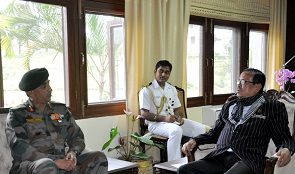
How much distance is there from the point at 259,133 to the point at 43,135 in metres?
1.42

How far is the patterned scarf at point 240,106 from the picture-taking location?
234 centimetres

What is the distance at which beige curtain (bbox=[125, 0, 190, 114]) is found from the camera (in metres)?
3.58

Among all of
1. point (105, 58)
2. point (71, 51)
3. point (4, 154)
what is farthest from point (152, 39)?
point (4, 154)

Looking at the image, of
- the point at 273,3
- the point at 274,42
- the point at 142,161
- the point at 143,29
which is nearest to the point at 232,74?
the point at 274,42

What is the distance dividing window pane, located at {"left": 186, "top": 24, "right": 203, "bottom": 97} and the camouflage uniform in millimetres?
2342

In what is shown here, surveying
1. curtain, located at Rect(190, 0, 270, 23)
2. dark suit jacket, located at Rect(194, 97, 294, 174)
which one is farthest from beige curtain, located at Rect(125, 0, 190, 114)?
dark suit jacket, located at Rect(194, 97, 294, 174)

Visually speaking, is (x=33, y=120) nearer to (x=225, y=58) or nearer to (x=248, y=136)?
(x=248, y=136)

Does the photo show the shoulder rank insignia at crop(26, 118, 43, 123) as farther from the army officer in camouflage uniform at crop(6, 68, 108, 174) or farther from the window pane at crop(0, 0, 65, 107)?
the window pane at crop(0, 0, 65, 107)

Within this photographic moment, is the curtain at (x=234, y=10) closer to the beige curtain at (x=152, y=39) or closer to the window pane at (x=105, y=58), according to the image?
the beige curtain at (x=152, y=39)

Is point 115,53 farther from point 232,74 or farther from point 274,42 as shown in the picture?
point 274,42

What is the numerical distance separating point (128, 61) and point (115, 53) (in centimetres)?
20

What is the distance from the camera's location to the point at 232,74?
5.16m

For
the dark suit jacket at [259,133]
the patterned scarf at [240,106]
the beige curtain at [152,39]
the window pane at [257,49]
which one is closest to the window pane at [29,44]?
the beige curtain at [152,39]

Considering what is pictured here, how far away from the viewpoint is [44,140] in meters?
2.32
